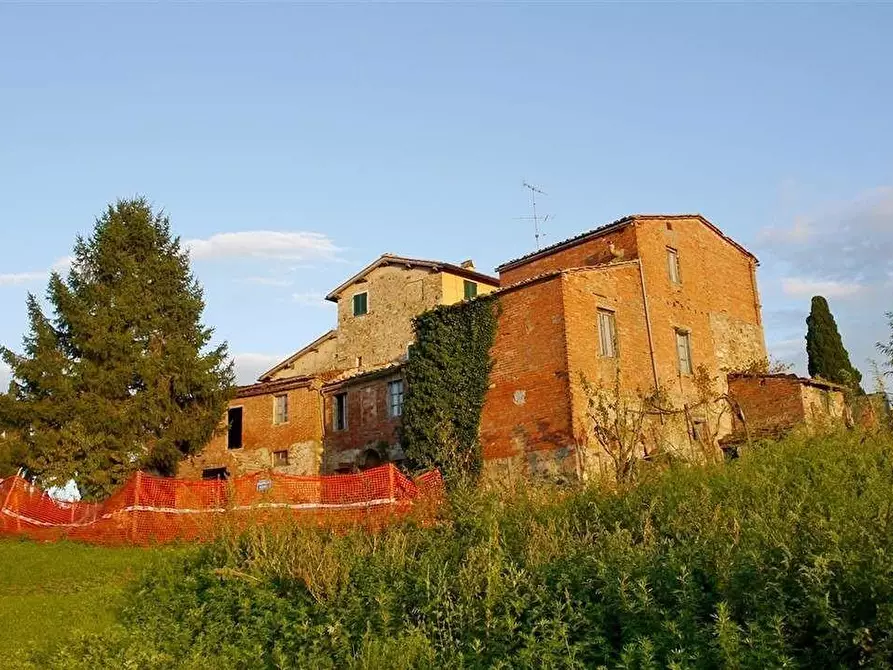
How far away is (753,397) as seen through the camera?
91.0ft

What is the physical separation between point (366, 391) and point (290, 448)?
447 centimetres

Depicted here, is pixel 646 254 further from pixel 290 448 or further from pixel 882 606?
pixel 882 606

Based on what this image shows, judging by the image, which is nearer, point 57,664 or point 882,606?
point 882,606

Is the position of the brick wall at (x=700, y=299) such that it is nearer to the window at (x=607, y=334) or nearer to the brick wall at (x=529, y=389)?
the window at (x=607, y=334)

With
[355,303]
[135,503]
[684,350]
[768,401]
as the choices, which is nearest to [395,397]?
[355,303]

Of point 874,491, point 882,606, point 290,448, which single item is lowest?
point 882,606

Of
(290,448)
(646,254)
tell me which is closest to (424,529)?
(646,254)

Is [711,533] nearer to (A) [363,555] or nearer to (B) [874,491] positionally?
(B) [874,491]

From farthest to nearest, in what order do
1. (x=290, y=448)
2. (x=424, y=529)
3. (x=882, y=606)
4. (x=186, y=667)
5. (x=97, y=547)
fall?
(x=290, y=448) < (x=97, y=547) < (x=424, y=529) < (x=186, y=667) < (x=882, y=606)

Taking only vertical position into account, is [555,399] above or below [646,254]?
below

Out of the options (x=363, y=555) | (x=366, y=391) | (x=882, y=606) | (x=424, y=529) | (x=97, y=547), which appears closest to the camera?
(x=882, y=606)

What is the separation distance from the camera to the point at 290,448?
32875 mm

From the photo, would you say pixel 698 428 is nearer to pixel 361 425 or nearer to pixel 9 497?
pixel 361 425

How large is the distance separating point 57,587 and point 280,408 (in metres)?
19.4
